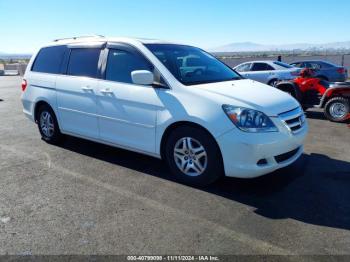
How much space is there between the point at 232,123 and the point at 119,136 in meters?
1.79

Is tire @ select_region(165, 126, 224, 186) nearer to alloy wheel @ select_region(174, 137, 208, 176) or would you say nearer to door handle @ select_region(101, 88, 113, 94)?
alloy wheel @ select_region(174, 137, 208, 176)

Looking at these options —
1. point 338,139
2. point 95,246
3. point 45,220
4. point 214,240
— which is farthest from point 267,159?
point 338,139

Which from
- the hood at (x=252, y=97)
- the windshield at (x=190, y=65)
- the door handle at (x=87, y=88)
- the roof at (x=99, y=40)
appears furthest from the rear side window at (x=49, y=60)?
the hood at (x=252, y=97)

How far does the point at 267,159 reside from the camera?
3900 millimetres

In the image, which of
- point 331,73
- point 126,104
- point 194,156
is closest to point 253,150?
point 194,156

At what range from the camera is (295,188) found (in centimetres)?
421

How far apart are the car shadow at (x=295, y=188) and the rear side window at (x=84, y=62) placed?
1.34m

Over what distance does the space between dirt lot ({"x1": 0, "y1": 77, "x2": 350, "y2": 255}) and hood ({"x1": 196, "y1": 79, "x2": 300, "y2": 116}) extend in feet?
3.27

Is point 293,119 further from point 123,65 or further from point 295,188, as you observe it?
point 123,65

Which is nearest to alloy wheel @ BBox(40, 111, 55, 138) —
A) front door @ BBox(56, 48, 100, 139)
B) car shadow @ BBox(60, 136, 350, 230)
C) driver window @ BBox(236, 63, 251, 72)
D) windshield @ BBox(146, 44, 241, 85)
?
front door @ BBox(56, 48, 100, 139)

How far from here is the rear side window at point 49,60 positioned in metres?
5.81

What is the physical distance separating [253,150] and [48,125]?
13.1 feet

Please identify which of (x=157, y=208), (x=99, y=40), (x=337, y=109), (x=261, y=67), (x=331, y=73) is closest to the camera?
(x=157, y=208)

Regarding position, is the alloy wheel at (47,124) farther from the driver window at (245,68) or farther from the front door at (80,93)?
the driver window at (245,68)
